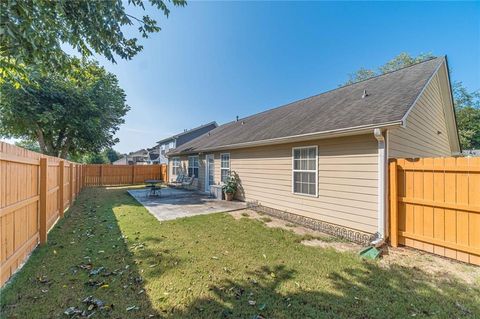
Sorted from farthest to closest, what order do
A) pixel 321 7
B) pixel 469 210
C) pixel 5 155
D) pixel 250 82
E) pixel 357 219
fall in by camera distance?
1. pixel 250 82
2. pixel 321 7
3. pixel 357 219
4. pixel 469 210
5. pixel 5 155

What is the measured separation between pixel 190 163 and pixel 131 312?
1308cm

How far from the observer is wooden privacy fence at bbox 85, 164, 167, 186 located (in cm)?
1755

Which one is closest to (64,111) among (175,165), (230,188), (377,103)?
(175,165)

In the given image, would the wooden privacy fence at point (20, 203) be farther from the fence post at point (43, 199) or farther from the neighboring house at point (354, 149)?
the neighboring house at point (354, 149)

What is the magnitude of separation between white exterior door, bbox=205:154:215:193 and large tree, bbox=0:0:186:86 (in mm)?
8240

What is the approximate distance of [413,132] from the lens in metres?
5.99

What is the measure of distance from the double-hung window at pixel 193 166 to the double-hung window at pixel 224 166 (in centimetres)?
360

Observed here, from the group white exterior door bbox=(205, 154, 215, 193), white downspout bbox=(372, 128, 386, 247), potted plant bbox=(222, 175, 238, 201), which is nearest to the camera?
white downspout bbox=(372, 128, 386, 247)

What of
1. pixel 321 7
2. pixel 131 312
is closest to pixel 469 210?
pixel 131 312

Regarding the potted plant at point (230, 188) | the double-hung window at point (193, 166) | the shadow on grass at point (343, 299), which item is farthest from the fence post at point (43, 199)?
the double-hung window at point (193, 166)

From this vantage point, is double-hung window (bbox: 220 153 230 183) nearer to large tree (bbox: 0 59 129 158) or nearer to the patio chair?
the patio chair

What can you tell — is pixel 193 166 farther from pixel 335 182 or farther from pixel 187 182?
pixel 335 182

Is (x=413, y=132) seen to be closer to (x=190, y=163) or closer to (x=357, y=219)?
(x=357, y=219)

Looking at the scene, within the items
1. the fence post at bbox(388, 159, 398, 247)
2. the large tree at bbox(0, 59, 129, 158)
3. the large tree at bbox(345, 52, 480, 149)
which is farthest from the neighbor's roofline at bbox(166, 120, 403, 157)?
the large tree at bbox(345, 52, 480, 149)
